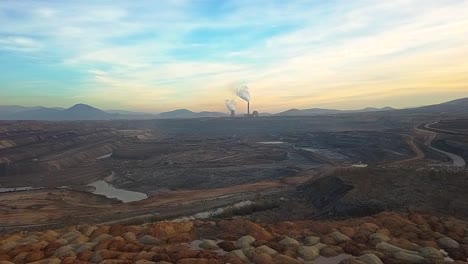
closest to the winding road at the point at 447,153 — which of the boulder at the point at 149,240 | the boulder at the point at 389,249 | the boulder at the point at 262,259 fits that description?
the boulder at the point at 389,249

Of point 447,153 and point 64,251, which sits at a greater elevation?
point 64,251

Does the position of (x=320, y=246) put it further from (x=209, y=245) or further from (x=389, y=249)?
(x=209, y=245)

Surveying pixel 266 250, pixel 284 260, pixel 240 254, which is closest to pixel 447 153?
pixel 266 250

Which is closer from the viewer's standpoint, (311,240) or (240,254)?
(240,254)

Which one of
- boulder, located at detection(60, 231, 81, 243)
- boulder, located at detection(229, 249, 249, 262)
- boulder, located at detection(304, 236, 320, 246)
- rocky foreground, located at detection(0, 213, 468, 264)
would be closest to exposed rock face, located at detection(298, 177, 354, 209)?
rocky foreground, located at detection(0, 213, 468, 264)

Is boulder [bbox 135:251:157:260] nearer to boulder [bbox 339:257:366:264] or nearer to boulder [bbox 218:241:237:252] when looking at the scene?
boulder [bbox 218:241:237:252]

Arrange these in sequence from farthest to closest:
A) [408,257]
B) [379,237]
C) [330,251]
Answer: [379,237], [330,251], [408,257]
